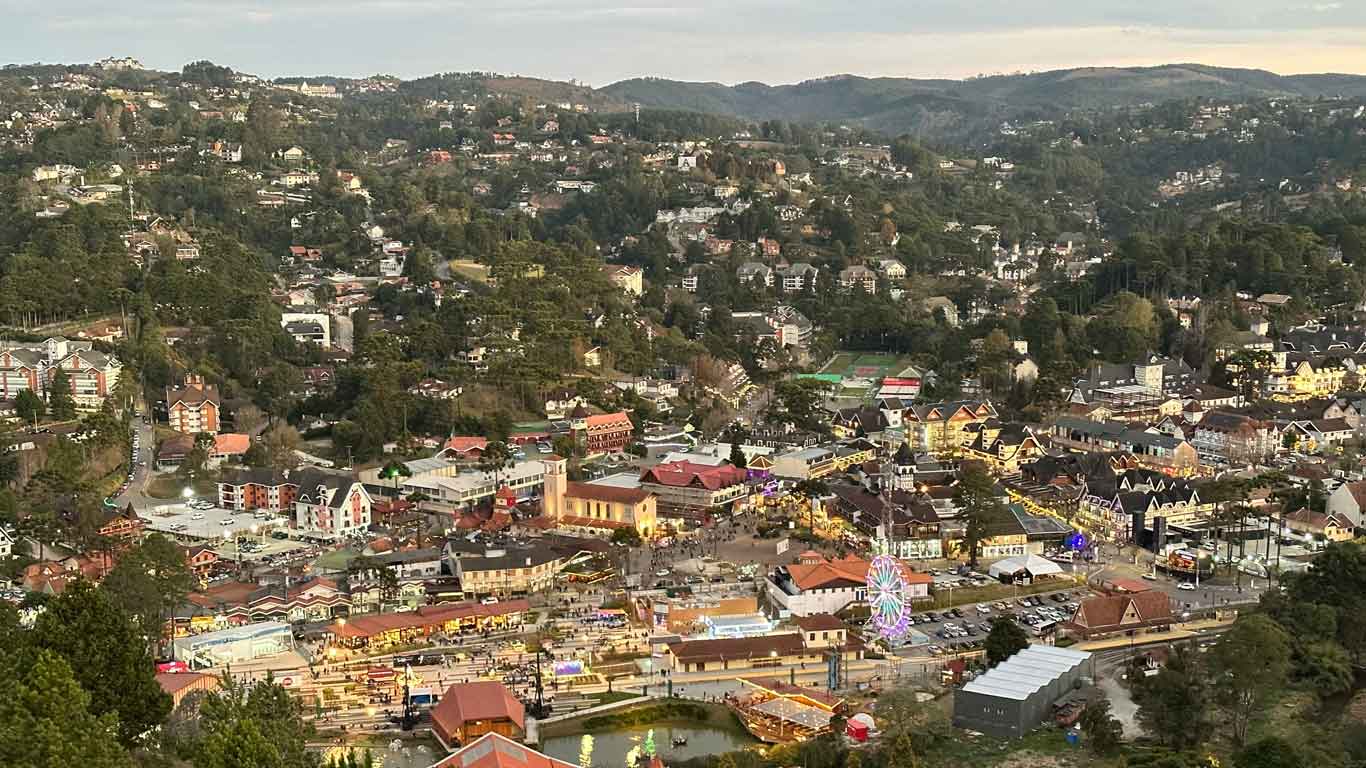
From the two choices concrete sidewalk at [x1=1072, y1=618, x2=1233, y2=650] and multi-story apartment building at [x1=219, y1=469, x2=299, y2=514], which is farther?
multi-story apartment building at [x1=219, y1=469, x2=299, y2=514]

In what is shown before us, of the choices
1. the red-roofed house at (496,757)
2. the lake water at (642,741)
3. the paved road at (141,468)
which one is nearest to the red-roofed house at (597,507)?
the paved road at (141,468)

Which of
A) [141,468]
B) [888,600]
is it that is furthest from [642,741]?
[141,468]

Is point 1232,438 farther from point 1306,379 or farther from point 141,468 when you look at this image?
point 141,468

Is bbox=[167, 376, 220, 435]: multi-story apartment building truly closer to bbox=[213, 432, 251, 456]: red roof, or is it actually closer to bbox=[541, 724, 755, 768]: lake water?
bbox=[213, 432, 251, 456]: red roof

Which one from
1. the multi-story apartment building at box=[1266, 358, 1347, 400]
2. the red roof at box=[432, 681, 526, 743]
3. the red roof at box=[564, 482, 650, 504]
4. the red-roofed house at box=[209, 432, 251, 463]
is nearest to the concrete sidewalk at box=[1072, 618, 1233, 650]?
the red roof at box=[432, 681, 526, 743]

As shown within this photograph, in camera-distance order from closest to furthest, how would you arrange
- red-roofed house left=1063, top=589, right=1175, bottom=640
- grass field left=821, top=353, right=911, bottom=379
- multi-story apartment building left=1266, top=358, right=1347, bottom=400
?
red-roofed house left=1063, top=589, right=1175, bottom=640 → multi-story apartment building left=1266, top=358, right=1347, bottom=400 → grass field left=821, top=353, right=911, bottom=379

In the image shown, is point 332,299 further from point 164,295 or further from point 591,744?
point 591,744

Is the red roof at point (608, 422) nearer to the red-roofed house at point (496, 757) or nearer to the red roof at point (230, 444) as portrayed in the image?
the red roof at point (230, 444)

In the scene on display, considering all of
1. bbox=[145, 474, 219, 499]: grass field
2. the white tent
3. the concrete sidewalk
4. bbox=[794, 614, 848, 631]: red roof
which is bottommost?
→ the concrete sidewalk
